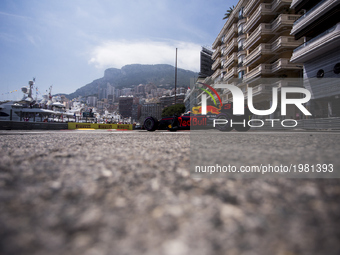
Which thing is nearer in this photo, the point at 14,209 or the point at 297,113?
the point at 14,209

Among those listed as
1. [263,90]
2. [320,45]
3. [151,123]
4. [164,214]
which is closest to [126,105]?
[263,90]

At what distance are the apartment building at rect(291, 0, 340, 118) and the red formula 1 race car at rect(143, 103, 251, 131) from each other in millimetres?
11029

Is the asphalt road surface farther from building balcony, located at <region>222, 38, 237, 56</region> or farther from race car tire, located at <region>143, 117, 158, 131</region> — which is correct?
building balcony, located at <region>222, 38, 237, 56</region>

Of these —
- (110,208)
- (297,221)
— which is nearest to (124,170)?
(110,208)

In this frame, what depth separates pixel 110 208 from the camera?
3.08ft

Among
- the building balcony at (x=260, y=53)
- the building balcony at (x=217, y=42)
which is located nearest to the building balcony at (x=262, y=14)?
the building balcony at (x=260, y=53)

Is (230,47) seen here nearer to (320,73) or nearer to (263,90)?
(263,90)

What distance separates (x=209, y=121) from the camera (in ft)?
33.8

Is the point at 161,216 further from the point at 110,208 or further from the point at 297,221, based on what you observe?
the point at 297,221

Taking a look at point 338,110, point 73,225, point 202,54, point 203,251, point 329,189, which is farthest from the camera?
point 202,54

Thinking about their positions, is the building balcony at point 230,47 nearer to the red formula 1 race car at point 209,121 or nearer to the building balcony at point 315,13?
the building balcony at point 315,13

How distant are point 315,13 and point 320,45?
10.3ft

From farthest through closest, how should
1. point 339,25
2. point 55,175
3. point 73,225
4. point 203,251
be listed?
1. point 339,25
2. point 55,175
3. point 73,225
4. point 203,251

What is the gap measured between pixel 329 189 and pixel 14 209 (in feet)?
5.71
